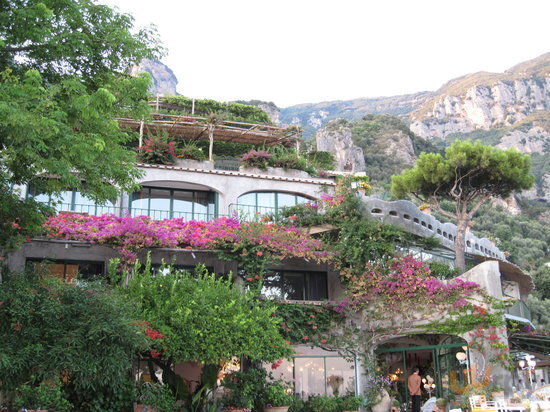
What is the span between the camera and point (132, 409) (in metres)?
15.5

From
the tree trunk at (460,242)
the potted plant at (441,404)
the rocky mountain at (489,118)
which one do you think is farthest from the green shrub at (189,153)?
the rocky mountain at (489,118)

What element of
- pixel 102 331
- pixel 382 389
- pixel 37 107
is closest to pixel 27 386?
pixel 102 331

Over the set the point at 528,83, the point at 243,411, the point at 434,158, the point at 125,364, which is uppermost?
the point at 528,83

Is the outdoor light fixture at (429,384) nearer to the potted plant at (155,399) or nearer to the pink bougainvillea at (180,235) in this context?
the pink bougainvillea at (180,235)

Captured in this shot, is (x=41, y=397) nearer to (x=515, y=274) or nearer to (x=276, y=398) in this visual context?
(x=276, y=398)

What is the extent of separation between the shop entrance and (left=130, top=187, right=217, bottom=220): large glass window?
30.3 feet

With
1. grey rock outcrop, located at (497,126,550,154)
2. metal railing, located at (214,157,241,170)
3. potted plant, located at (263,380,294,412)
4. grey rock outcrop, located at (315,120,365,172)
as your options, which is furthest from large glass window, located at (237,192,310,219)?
grey rock outcrop, located at (497,126,550,154)

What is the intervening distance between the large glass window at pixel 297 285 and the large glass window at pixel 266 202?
277 cm

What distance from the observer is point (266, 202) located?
25062mm

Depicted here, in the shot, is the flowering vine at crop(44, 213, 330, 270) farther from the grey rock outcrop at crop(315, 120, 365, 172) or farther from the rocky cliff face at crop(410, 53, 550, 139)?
the rocky cliff face at crop(410, 53, 550, 139)

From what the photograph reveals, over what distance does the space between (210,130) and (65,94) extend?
13.6 meters

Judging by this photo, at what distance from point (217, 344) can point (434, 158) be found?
13991mm

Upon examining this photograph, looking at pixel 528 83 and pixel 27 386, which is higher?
pixel 528 83

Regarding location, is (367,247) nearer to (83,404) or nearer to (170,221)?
(170,221)
